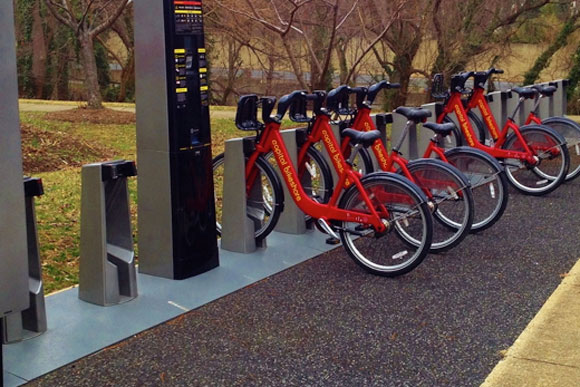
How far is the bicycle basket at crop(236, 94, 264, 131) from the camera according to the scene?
19.2 feet

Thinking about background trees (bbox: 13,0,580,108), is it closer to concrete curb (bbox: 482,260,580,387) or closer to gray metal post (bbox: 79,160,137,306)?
gray metal post (bbox: 79,160,137,306)

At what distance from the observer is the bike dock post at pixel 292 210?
6344mm

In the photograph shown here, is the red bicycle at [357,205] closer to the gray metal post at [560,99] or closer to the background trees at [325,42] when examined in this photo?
the background trees at [325,42]

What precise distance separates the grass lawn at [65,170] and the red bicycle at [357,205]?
146cm

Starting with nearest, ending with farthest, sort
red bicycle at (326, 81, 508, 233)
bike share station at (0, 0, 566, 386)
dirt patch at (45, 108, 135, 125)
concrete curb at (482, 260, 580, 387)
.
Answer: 1. concrete curb at (482, 260, 580, 387)
2. bike share station at (0, 0, 566, 386)
3. red bicycle at (326, 81, 508, 233)
4. dirt patch at (45, 108, 135, 125)

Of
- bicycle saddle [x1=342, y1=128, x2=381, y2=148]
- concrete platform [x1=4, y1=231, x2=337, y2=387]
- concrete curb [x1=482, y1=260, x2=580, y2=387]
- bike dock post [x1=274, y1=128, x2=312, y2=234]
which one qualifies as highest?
bicycle saddle [x1=342, y1=128, x2=381, y2=148]

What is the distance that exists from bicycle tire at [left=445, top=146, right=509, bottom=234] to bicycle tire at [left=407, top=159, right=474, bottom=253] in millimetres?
484

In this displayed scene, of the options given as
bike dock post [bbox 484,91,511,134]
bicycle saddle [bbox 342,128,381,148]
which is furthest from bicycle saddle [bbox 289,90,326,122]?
bike dock post [bbox 484,91,511,134]

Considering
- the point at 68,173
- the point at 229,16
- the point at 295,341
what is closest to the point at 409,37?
the point at 229,16

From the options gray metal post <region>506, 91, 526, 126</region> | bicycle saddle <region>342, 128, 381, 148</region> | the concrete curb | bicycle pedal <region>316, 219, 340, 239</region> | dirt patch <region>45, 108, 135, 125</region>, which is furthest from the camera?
dirt patch <region>45, 108, 135, 125</region>

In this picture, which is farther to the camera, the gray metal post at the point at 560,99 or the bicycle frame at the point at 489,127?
the gray metal post at the point at 560,99

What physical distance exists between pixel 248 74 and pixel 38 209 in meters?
16.7

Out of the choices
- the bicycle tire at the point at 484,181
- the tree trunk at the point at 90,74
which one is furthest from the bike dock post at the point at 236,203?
the tree trunk at the point at 90,74

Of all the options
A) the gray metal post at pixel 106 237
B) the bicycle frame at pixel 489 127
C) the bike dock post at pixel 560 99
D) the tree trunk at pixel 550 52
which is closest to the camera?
the gray metal post at pixel 106 237
